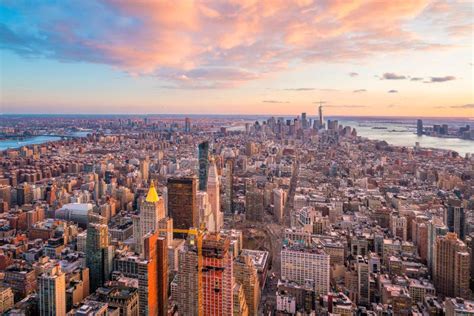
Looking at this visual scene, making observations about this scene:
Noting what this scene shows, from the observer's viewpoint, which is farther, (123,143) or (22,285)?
(123,143)

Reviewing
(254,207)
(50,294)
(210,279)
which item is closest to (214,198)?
(254,207)

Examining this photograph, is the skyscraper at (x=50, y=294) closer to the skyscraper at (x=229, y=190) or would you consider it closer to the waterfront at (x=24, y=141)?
the skyscraper at (x=229, y=190)

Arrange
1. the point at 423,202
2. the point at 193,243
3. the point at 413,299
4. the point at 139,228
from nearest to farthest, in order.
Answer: the point at 193,243
the point at 413,299
the point at 139,228
the point at 423,202

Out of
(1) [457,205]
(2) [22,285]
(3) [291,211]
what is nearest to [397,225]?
(1) [457,205]

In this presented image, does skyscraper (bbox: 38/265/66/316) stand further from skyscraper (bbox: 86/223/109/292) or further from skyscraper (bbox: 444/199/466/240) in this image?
skyscraper (bbox: 444/199/466/240)

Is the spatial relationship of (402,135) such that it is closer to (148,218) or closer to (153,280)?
(148,218)

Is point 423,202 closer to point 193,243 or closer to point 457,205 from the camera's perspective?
point 457,205
